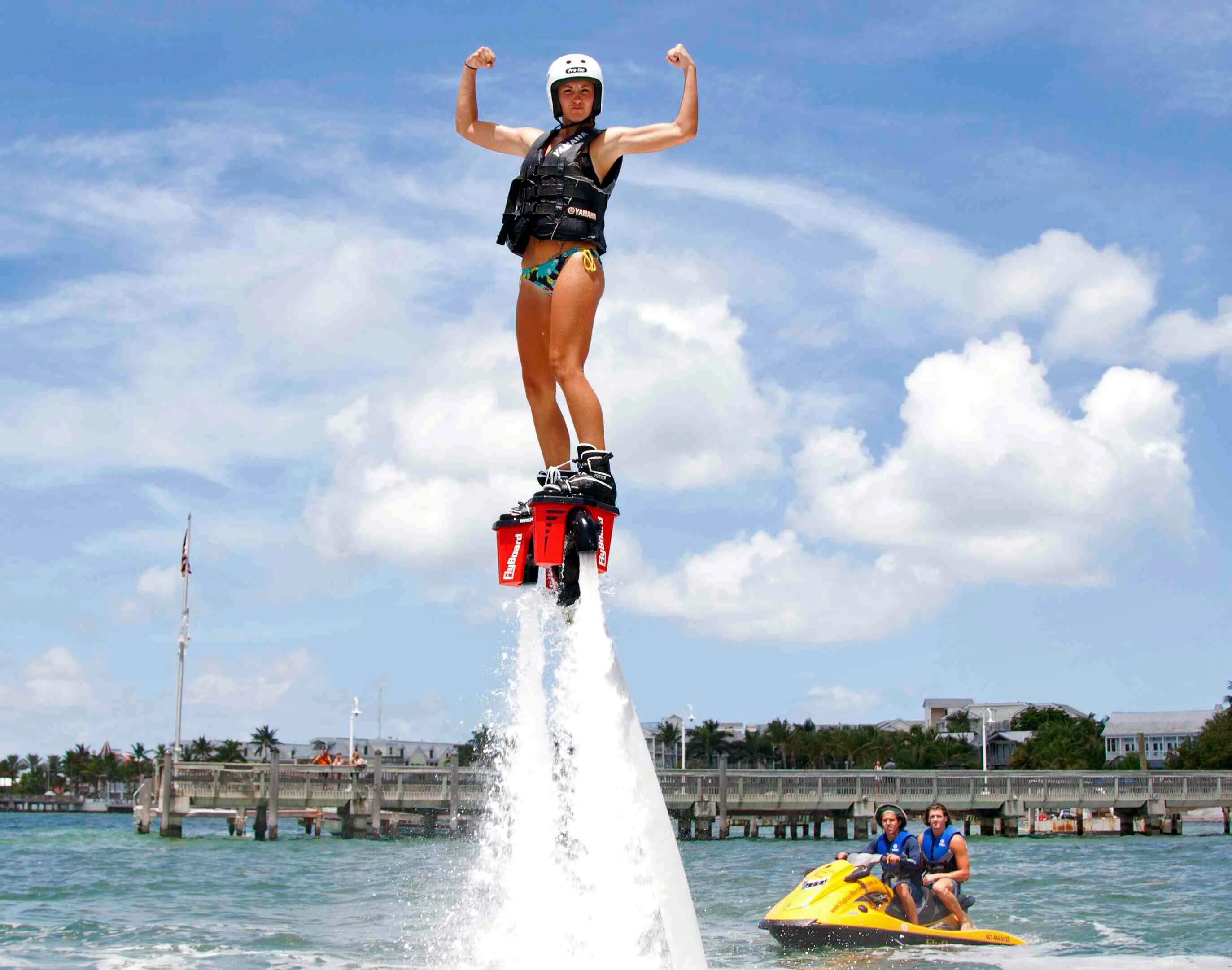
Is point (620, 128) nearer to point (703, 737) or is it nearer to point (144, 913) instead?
point (144, 913)

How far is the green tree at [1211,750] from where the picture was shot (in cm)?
8819

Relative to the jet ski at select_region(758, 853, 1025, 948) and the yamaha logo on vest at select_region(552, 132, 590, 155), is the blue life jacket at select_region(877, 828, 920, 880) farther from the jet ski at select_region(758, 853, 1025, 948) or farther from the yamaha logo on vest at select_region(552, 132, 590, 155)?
the yamaha logo on vest at select_region(552, 132, 590, 155)

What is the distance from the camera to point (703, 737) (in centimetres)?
13462

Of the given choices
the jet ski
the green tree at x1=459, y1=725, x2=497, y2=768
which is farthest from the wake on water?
the jet ski

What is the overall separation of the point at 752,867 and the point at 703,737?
97.6 meters

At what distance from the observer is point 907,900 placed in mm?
17469

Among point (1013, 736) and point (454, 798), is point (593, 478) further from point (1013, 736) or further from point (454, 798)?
point (1013, 736)

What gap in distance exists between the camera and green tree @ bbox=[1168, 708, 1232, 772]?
8819cm

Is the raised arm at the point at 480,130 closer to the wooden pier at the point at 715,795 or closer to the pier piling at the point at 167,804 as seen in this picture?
the wooden pier at the point at 715,795

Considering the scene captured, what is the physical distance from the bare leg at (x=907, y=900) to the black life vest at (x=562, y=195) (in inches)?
506

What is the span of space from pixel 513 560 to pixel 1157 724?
13139cm

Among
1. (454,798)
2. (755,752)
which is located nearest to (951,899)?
(454,798)

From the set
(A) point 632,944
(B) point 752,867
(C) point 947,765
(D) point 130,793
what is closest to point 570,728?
(A) point 632,944

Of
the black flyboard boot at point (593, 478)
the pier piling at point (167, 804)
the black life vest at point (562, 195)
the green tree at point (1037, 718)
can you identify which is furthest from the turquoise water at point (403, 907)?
the green tree at point (1037, 718)
